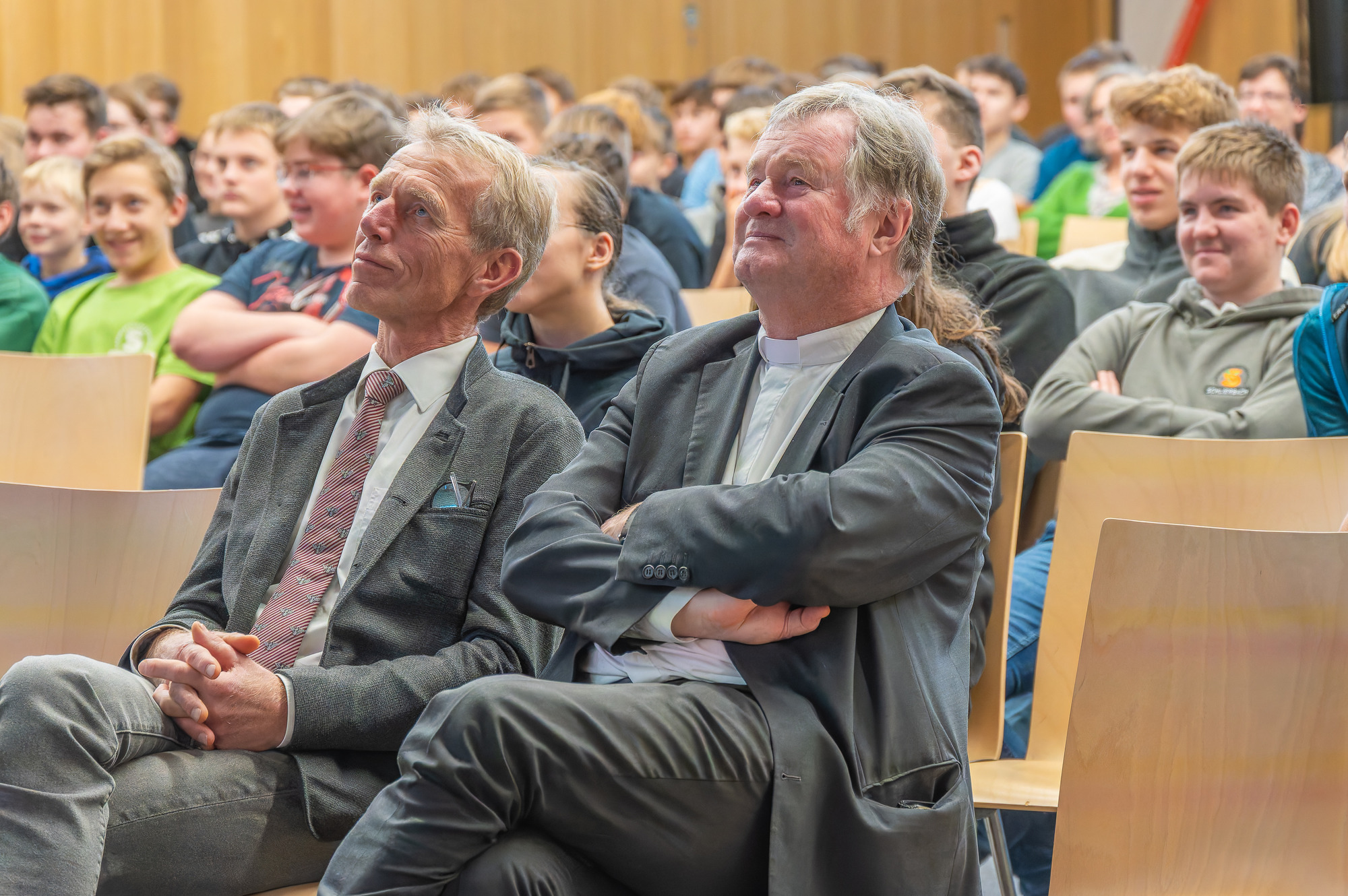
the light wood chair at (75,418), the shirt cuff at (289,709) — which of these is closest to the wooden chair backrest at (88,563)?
the shirt cuff at (289,709)

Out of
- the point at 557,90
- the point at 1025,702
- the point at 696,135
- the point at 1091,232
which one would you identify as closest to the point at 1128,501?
the point at 1025,702

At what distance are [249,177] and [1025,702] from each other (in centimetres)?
294

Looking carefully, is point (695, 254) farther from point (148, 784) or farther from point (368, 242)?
point (148, 784)

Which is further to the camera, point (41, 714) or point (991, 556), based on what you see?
point (991, 556)

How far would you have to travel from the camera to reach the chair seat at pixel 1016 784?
1.91 m

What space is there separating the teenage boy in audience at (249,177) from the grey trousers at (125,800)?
284cm

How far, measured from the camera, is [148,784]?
1568 millimetres

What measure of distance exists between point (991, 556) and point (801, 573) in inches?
31.5

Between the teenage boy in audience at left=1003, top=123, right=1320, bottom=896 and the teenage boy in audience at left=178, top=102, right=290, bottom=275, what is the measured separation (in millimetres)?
2509

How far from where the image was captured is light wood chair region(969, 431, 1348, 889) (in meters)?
2.13

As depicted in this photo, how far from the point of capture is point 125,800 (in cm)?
155

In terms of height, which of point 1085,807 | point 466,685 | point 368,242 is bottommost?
point 1085,807

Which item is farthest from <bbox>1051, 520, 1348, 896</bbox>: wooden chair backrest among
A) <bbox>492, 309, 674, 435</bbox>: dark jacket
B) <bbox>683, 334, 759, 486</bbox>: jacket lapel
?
<bbox>492, 309, 674, 435</bbox>: dark jacket

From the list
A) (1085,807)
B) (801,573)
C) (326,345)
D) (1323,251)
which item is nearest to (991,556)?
(1085,807)
